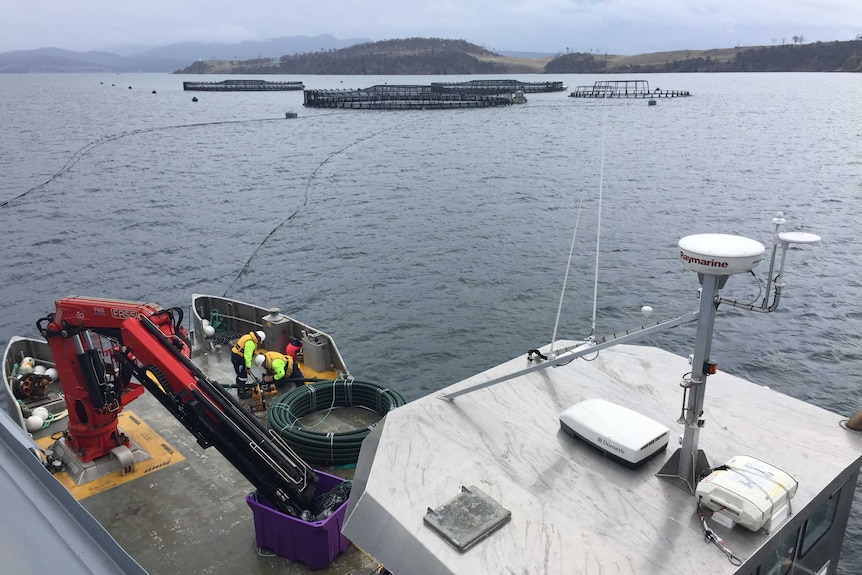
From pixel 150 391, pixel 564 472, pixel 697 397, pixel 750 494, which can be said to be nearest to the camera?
pixel 750 494

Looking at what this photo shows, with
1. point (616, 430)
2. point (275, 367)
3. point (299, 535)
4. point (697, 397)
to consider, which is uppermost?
point (697, 397)

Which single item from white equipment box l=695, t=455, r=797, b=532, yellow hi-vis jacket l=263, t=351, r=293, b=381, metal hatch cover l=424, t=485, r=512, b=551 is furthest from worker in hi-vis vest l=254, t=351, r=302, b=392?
white equipment box l=695, t=455, r=797, b=532

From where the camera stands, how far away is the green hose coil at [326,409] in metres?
13.8

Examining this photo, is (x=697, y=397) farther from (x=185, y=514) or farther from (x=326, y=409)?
(x=326, y=409)

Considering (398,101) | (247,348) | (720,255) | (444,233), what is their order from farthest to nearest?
(398,101) → (444,233) → (247,348) → (720,255)

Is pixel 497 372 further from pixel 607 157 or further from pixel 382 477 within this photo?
pixel 607 157

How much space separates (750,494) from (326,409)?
11.9 metres

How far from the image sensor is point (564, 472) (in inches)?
296

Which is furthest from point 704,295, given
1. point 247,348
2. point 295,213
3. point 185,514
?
point 295,213

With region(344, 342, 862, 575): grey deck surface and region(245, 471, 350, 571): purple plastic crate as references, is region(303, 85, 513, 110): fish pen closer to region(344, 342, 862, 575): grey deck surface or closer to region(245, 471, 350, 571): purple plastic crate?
region(245, 471, 350, 571): purple plastic crate

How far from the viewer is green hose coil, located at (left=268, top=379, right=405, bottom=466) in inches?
543

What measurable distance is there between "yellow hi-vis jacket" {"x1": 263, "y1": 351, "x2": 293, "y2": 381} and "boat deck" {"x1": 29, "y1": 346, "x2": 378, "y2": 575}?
2.73 m

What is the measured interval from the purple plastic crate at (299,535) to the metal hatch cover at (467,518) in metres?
4.39

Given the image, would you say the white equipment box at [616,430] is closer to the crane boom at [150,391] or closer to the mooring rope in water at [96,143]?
the crane boom at [150,391]
